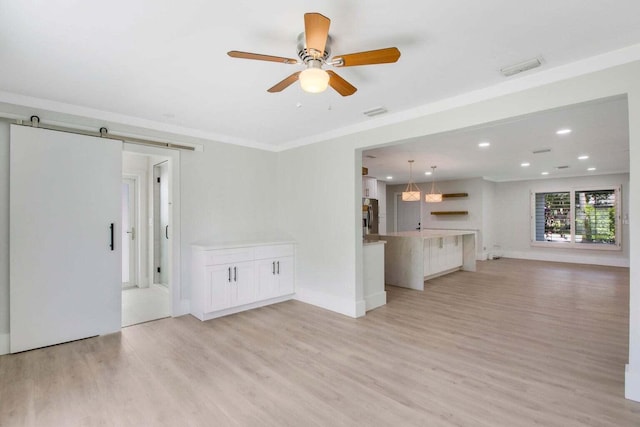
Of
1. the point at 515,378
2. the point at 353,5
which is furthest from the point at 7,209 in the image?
the point at 515,378

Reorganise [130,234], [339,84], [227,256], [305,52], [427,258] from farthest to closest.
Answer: [427,258] → [130,234] → [227,256] → [339,84] → [305,52]

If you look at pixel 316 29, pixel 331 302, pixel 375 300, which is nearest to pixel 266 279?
pixel 331 302

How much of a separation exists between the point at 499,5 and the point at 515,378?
2695mm

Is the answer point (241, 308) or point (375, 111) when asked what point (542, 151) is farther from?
point (241, 308)

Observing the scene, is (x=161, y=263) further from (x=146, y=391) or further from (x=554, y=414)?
(x=554, y=414)

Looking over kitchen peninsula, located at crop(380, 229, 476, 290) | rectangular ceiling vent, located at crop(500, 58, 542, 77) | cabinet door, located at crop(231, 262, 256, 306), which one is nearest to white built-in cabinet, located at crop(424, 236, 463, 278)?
kitchen peninsula, located at crop(380, 229, 476, 290)

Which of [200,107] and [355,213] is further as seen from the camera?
[355,213]

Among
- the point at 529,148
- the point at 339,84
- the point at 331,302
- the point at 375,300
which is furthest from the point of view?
the point at 529,148

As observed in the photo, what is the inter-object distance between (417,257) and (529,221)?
6.06 m

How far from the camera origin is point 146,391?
234cm

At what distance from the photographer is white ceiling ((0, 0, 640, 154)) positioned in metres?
1.81

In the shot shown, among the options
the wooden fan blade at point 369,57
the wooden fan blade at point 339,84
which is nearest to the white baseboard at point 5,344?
the wooden fan blade at point 339,84

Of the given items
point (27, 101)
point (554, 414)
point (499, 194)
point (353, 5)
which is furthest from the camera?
point (499, 194)

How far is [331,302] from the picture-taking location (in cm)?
434
